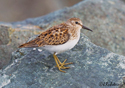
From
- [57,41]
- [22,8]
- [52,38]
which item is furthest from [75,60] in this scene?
[22,8]

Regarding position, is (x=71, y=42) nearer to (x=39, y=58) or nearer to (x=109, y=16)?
(x=39, y=58)

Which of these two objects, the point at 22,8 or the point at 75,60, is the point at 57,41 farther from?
the point at 22,8

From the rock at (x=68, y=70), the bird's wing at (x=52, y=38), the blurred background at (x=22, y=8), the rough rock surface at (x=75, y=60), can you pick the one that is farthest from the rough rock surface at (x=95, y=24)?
the blurred background at (x=22, y=8)

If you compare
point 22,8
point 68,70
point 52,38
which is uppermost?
point 52,38

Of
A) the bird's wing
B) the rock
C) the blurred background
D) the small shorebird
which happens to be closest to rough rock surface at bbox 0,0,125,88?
the rock

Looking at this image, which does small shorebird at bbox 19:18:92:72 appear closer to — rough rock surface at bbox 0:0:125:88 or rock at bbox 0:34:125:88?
rock at bbox 0:34:125:88

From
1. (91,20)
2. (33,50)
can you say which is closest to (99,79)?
(33,50)

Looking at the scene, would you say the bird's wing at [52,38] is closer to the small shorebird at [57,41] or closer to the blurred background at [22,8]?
the small shorebird at [57,41]
